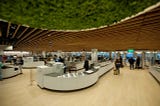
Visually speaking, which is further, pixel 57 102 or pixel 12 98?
pixel 12 98

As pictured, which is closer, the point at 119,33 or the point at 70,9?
the point at 70,9

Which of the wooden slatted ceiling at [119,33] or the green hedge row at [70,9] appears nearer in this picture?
the green hedge row at [70,9]

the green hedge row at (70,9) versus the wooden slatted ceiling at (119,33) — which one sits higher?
the green hedge row at (70,9)

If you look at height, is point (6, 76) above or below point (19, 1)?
below

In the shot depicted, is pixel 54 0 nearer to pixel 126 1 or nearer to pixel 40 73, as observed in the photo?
pixel 126 1

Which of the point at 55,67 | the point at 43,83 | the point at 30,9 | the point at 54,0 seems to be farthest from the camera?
the point at 55,67

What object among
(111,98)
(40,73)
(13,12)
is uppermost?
(13,12)

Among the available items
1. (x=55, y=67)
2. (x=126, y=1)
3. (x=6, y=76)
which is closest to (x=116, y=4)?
(x=126, y=1)

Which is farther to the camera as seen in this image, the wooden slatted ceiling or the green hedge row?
the wooden slatted ceiling

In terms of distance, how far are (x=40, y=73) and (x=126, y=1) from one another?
19.4ft

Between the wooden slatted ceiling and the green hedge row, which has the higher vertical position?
the green hedge row

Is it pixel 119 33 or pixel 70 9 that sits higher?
pixel 70 9

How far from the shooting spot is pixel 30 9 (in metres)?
3.98

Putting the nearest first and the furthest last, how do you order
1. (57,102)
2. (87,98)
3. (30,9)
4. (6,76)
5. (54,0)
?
(54,0), (30,9), (57,102), (87,98), (6,76)
